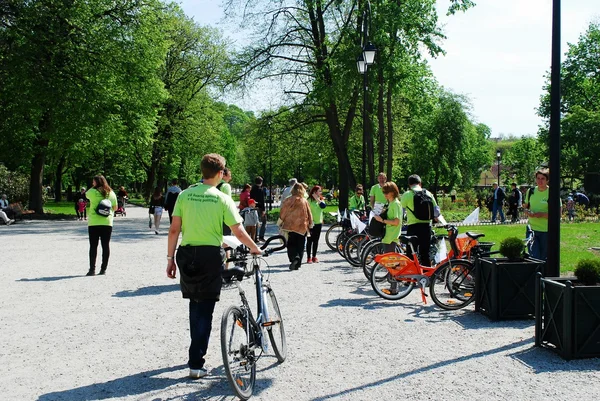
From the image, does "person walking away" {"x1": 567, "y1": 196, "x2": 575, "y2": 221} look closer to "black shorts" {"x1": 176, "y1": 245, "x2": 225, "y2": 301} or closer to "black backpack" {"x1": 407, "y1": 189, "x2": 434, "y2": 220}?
"black backpack" {"x1": 407, "y1": 189, "x2": 434, "y2": 220}

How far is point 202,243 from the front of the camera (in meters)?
5.07

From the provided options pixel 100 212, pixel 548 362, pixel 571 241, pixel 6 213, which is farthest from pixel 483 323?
pixel 6 213

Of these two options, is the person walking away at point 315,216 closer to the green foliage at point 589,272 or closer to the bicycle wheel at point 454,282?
the bicycle wheel at point 454,282

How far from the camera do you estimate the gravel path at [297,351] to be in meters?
5.04

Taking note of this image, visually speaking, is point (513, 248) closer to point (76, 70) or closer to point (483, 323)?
point (483, 323)

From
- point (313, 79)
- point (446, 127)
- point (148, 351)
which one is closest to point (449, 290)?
point (148, 351)

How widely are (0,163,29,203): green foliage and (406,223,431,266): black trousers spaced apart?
30.3 m

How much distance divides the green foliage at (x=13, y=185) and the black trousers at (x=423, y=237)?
1192 inches

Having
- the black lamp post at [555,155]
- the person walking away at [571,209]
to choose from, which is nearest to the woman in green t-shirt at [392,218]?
the black lamp post at [555,155]

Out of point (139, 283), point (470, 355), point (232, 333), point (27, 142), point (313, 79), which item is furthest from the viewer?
point (27, 142)

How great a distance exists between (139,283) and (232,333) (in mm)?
6510

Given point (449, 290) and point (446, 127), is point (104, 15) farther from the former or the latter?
point (446, 127)

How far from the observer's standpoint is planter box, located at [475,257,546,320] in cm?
732

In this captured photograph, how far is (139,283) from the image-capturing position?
10.9 m
